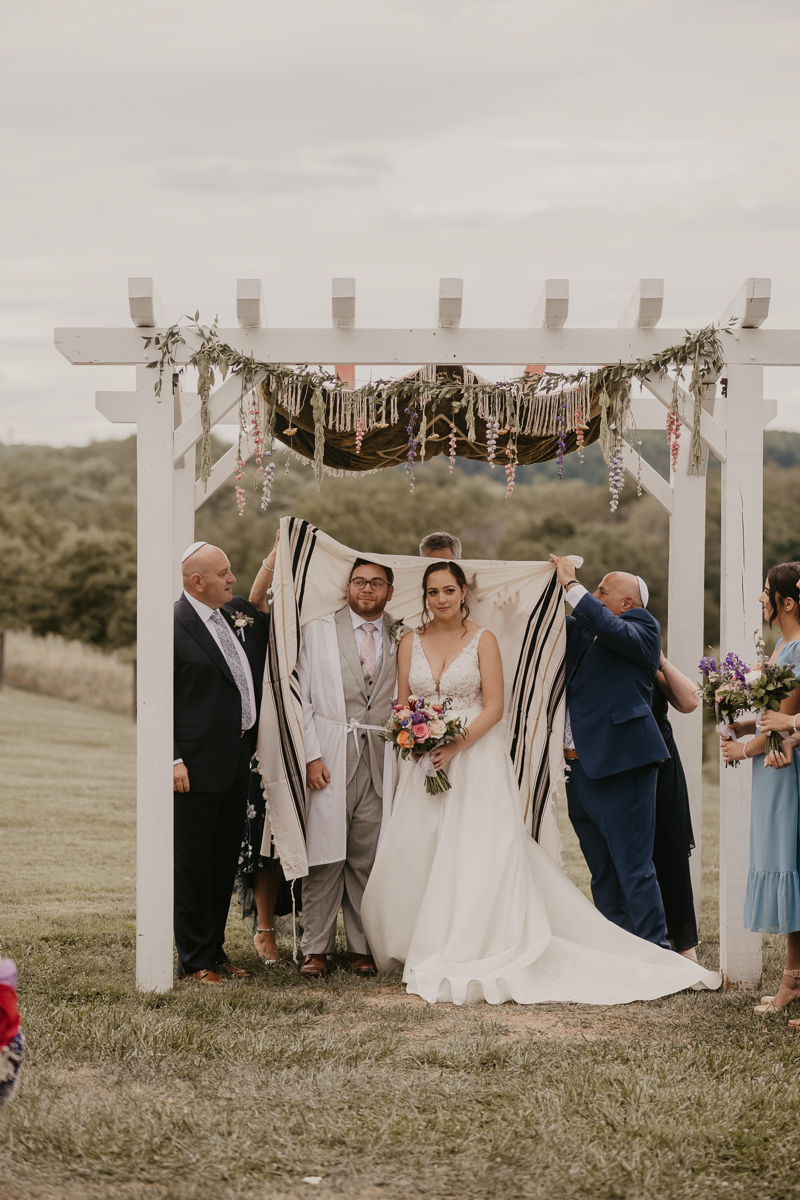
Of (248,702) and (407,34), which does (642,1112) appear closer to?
(248,702)

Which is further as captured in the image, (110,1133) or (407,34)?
(407,34)

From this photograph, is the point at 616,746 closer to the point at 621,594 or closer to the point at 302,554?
the point at 621,594

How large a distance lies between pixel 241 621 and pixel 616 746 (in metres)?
2.09

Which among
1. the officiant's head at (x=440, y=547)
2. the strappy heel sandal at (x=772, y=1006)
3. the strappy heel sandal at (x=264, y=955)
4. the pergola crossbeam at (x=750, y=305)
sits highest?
the pergola crossbeam at (x=750, y=305)

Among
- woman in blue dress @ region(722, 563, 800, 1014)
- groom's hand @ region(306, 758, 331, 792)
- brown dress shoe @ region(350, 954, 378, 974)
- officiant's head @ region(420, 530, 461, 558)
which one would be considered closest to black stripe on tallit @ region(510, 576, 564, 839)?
officiant's head @ region(420, 530, 461, 558)

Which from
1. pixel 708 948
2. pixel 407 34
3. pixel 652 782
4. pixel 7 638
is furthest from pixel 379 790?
pixel 7 638

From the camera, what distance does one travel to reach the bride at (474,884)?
513 cm

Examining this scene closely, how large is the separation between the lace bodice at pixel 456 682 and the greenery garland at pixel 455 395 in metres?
→ 0.98

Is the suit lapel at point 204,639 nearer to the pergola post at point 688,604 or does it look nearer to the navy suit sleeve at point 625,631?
the navy suit sleeve at point 625,631

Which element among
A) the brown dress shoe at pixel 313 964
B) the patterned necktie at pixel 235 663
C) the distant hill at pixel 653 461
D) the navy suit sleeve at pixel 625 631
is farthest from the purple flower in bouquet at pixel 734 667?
the distant hill at pixel 653 461

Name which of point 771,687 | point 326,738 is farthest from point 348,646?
point 771,687

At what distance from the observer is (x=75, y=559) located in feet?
108

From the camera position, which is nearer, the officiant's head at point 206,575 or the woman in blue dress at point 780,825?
the woman in blue dress at point 780,825

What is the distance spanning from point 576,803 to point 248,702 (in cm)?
185
